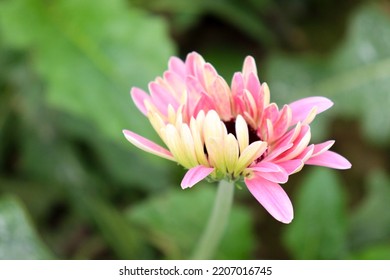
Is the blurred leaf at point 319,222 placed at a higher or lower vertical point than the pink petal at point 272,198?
higher

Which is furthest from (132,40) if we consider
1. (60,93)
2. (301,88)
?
(301,88)

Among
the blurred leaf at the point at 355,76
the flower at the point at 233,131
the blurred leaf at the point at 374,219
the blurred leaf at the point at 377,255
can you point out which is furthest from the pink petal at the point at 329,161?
the blurred leaf at the point at 355,76

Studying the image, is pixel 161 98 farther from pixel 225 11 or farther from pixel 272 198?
pixel 225 11

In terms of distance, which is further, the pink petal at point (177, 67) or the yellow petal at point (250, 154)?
the pink petal at point (177, 67)

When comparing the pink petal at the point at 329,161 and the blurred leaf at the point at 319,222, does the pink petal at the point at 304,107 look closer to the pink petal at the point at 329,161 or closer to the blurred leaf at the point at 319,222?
the pink petal at the point at 329,161

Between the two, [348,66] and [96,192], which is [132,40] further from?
[348,66]
